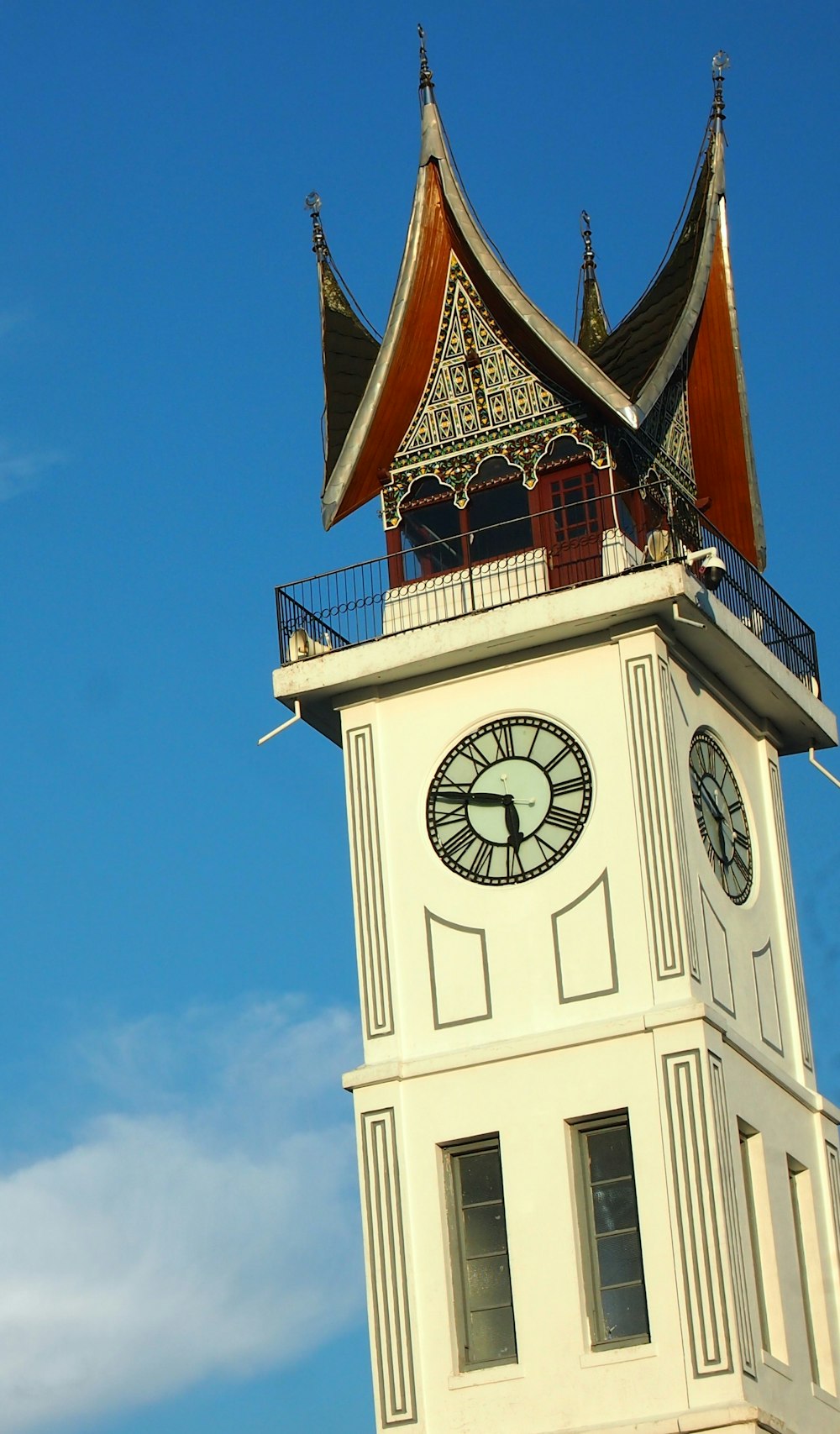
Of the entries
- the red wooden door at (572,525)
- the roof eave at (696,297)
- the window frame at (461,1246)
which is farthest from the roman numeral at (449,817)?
the roof eave at (696,297)

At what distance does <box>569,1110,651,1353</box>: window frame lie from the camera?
105ft

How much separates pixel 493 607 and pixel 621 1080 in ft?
19.2

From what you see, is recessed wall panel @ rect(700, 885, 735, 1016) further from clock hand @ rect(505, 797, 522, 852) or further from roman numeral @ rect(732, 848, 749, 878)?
clock hand @ rect(505, 797, 522, 852)

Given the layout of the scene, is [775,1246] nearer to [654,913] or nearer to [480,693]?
[654,913]

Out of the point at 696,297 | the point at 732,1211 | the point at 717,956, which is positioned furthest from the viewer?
the point at 696,297

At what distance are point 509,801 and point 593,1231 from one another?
17.0 ft

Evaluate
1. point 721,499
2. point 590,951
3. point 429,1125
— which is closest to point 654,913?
point 590,951

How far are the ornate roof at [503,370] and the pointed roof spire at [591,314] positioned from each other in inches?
82.5

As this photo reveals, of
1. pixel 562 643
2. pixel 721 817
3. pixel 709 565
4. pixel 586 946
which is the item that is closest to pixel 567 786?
pixel 562 643

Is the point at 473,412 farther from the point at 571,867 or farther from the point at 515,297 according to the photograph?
the point at 571,867

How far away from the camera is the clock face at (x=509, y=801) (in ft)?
113

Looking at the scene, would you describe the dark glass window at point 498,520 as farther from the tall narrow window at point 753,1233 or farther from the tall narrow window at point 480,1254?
the tall narrow window at point 753,1233

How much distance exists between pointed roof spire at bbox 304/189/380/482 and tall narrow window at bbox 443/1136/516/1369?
357 inches

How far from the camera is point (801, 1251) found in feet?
113
